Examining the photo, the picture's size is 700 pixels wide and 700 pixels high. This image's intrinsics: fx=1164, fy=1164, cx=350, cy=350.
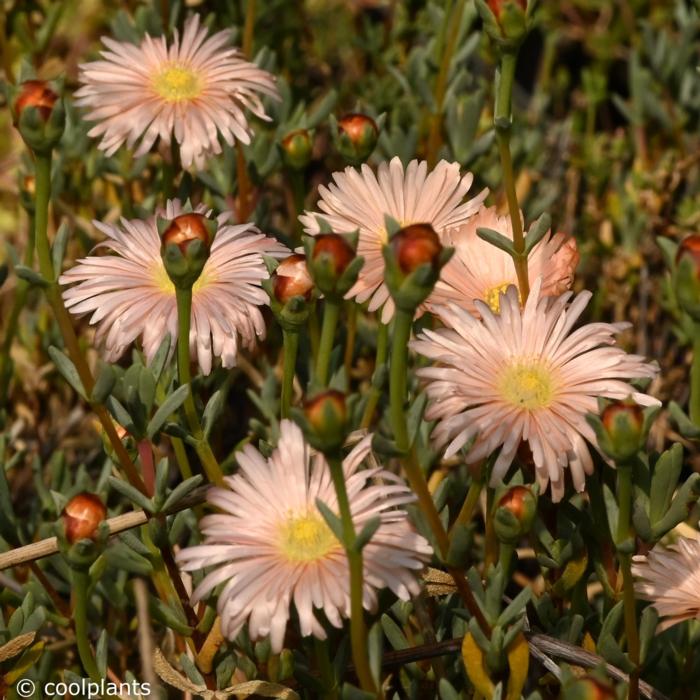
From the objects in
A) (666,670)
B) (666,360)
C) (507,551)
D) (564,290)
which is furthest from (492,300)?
(666,360)

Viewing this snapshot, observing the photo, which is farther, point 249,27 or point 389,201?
point 249,27

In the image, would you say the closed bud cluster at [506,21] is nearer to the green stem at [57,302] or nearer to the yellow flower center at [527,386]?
the yellow flower center at [527,386]

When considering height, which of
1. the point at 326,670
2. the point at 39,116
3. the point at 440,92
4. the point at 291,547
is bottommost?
the point at 326,670

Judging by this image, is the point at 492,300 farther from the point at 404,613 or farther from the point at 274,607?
the point at 274,607

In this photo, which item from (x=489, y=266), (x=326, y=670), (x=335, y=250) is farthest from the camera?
(x=489, y=266)

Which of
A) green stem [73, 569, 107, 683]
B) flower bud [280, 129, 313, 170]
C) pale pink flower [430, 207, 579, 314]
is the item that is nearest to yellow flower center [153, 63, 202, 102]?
flower bud [280, 129, 313, 170]

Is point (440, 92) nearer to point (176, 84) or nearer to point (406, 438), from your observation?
point (176, 84)

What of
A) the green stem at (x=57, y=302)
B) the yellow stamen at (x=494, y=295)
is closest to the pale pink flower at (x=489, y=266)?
the yellow stamen at (x=494, y=295)

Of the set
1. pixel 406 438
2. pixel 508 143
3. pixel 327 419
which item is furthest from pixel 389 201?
pixel 327 419
